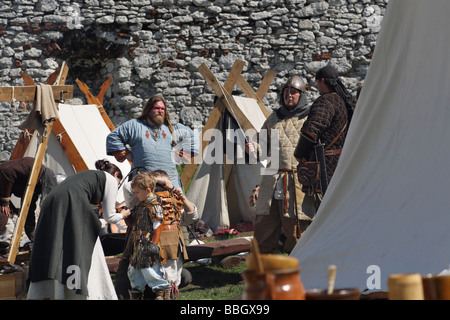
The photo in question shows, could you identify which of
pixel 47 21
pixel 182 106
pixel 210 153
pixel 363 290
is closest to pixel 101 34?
pixel 47 21

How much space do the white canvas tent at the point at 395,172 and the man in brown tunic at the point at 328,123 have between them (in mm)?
838

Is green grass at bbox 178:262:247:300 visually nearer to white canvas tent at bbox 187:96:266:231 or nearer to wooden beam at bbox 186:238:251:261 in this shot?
wooden beam at bbox 186:238:251:261

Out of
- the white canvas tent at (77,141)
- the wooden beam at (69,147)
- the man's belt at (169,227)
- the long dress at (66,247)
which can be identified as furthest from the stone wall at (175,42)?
the long dress at (66,247)

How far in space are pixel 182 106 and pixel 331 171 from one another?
5327 millimetres

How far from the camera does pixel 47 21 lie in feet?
30.3

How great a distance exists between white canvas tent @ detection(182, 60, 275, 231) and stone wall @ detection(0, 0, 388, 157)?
2.86 meters

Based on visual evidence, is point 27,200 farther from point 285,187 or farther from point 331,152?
point 331,152

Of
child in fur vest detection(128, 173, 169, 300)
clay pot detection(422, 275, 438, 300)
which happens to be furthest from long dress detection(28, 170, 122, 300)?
clay pot detection(422, 275, 438, 300)

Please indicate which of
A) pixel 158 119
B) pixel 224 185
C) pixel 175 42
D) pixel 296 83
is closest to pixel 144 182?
pixel 158 119

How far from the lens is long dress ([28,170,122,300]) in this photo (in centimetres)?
325

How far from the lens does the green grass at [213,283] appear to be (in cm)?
412

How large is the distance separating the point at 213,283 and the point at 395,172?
79.1 inches

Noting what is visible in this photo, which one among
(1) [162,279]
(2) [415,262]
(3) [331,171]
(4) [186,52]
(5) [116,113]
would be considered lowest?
(1) [162,279]

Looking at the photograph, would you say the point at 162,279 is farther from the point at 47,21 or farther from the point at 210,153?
the point at 47,21
